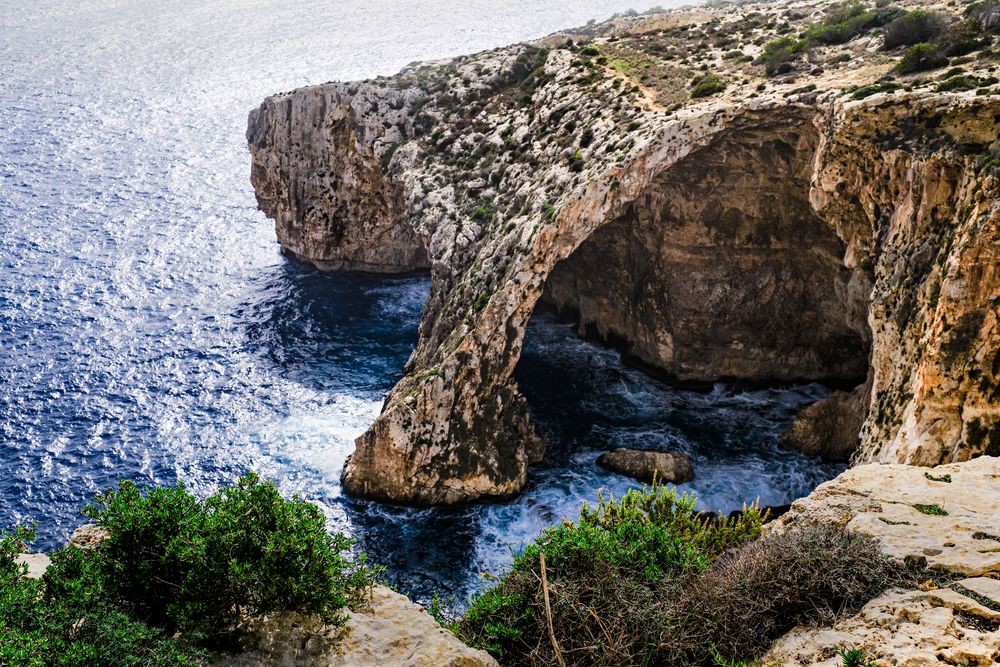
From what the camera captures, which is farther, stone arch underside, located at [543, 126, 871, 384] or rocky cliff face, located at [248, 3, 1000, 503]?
stone arch underside, located at [543, 126, 871, 384]

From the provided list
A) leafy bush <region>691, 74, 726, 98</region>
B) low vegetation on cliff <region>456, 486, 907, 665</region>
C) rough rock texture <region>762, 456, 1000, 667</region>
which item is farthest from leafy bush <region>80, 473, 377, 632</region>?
leafy bush <region>691, 74, 726, 98</region>

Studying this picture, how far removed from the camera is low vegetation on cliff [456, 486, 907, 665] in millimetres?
16703

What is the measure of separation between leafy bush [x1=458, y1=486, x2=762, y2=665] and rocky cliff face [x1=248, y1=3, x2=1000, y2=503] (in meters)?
11.7

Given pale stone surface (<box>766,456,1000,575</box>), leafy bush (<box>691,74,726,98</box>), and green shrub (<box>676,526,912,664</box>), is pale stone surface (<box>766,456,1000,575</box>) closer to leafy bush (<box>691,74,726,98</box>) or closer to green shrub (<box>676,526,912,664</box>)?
green shrub (<box>676,526,912,664</box>)

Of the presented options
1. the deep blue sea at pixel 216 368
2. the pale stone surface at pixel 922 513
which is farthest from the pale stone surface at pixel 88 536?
the deep blue sea at pixel 216 368

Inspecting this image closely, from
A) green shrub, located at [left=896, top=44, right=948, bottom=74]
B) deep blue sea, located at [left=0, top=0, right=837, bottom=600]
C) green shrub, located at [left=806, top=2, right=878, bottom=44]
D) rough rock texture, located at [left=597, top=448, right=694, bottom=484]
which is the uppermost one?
green shrub, located at [left=806, top=2, right=878, bottom=44]

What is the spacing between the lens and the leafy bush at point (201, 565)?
1620cm

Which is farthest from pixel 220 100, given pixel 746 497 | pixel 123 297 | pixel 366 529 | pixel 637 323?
pixel 746 497

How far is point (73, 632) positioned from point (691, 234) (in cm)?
4189

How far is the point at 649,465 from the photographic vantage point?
142ft

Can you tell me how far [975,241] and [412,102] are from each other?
4809 centimetres

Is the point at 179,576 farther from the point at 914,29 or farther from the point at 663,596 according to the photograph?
the point at 914,29

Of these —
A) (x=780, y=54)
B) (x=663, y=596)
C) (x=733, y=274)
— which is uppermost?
(x=780, y=54)

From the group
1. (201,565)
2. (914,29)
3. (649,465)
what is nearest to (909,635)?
(201,565)
